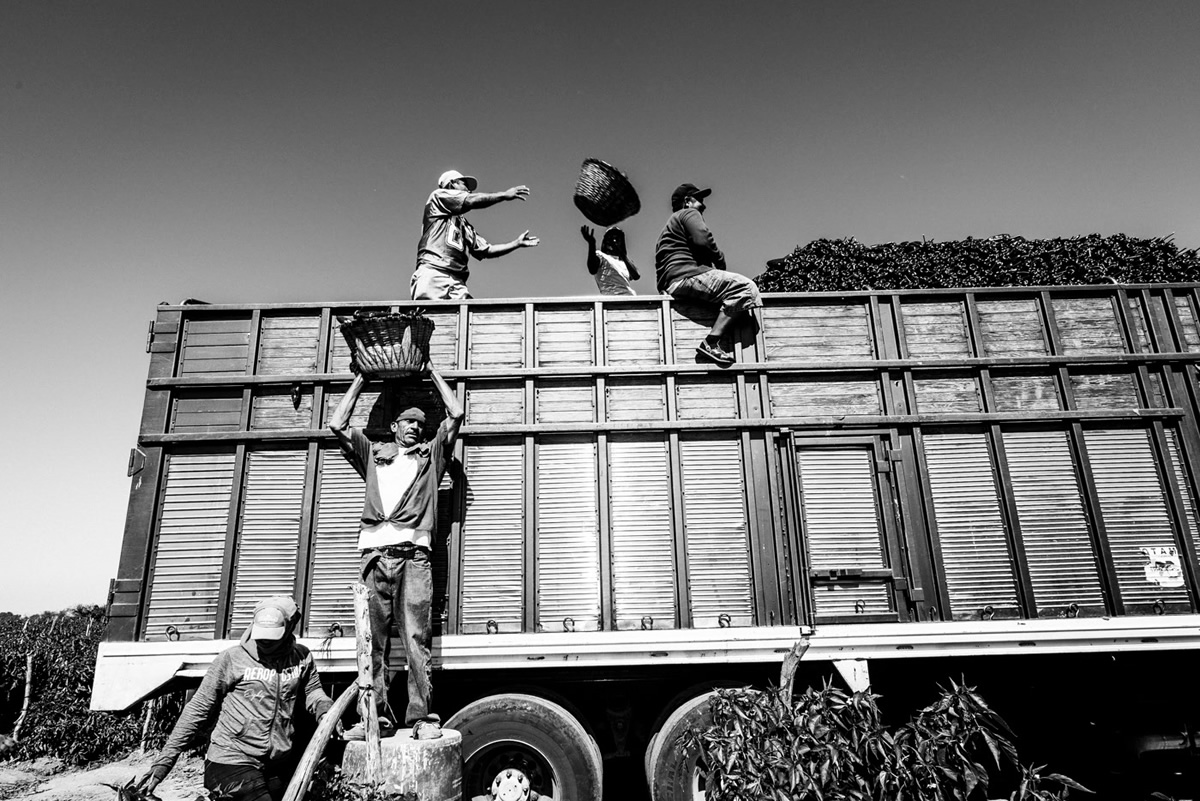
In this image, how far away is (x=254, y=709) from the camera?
391cm

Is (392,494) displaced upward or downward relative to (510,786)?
upward

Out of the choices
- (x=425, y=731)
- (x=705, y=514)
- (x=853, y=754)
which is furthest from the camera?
(x=705, y=514)

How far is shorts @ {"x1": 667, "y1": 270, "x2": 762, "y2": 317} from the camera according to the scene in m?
5.71

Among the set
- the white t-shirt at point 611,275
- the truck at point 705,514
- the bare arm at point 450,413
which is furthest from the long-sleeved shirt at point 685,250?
the bare arm at point 450,413

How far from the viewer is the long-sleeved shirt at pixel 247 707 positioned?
3.80 m

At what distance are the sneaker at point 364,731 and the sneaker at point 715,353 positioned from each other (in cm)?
358

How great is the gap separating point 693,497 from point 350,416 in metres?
2.84

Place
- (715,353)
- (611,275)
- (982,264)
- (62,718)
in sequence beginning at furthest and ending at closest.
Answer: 1. (62,718)
2. (982,264)
3. (611,275)
4. (715,353)

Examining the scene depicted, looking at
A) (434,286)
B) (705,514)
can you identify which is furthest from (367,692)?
(434,286)

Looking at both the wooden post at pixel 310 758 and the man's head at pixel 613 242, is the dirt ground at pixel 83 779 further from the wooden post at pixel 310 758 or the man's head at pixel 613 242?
the man's head at pixel 613 242

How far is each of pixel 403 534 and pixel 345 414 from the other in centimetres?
103

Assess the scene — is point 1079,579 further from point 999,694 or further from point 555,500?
point 555,500

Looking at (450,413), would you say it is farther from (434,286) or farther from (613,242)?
(613,242)

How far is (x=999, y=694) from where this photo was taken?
212 inches
